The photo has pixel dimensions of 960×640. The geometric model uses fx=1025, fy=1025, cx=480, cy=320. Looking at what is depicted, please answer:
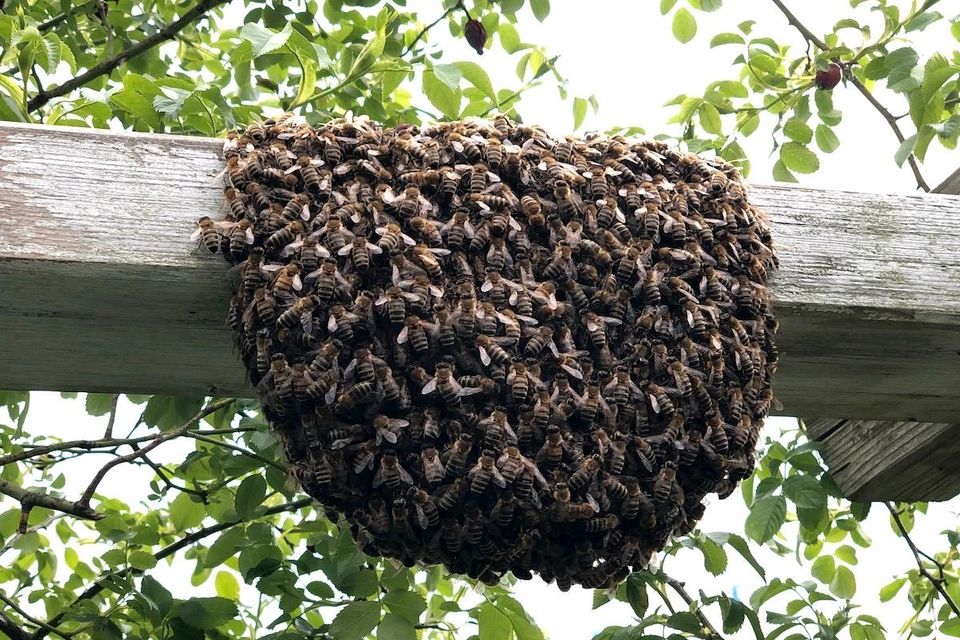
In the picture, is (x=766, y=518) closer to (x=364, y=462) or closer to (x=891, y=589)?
(x=891, y=589)

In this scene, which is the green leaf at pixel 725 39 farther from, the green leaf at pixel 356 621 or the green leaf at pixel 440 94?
the green leaf at pixel 356 621

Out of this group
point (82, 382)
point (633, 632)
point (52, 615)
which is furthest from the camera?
point (52, 615)

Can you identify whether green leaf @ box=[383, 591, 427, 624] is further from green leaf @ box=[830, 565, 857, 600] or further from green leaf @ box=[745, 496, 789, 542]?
green leaf @ box=[830, 565, 857, 600]

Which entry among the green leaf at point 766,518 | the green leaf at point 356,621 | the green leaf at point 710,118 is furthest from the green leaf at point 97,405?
the green leaf at point 710,118

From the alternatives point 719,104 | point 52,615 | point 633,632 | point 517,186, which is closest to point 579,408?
point 517,186

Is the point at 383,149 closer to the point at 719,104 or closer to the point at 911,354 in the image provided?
the point at 911,354

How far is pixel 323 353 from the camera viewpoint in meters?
1.18

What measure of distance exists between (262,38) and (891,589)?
2.29 m

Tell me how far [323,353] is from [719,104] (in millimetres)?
1806

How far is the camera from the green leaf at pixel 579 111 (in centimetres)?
255

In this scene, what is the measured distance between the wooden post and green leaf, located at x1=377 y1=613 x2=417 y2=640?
0.50 metres

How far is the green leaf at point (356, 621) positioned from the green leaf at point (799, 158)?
1.51 metres

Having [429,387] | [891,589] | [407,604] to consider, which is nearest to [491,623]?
[407,604]

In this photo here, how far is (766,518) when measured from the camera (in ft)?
7.22
